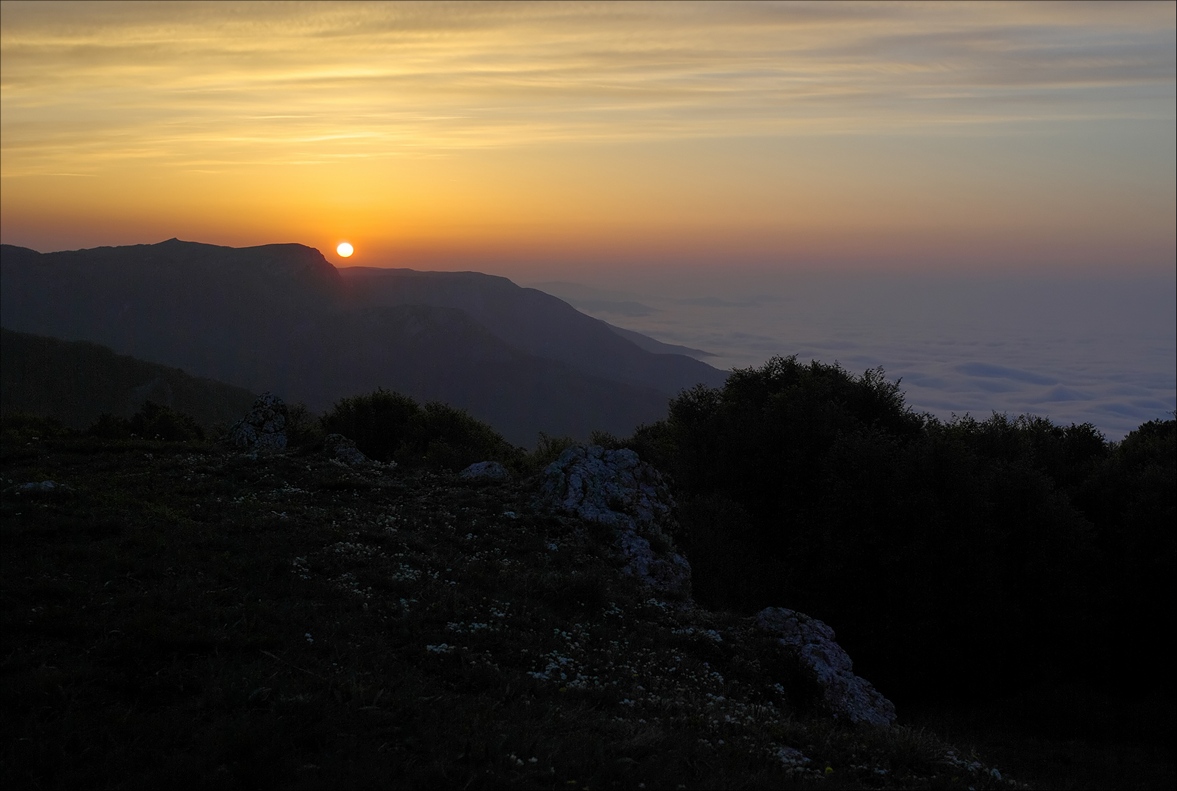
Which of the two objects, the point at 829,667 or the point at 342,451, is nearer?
the point at 829,667

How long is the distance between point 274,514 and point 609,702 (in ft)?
35.7

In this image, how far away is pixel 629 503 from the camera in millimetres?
23969

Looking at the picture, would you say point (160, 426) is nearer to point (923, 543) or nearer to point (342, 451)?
point (342, 451)

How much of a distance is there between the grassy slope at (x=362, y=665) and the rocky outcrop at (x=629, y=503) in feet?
5.22

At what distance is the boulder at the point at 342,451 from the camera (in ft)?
93.1

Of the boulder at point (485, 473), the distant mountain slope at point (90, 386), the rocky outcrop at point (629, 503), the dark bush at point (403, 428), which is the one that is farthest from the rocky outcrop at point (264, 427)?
the distant mountain slope at point (90, 386)

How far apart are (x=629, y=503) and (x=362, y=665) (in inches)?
535

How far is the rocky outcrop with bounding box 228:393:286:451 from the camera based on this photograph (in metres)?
31.7

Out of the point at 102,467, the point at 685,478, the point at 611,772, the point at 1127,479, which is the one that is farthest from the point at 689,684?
the point at 1127,479

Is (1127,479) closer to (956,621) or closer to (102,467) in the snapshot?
(956,621)

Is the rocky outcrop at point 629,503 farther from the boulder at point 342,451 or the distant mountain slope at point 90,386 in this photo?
the distant mountain slope at point 90,386

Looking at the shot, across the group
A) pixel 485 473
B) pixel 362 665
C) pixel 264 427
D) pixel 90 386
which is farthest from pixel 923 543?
pixel 90 386

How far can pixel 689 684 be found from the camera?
1336 cm

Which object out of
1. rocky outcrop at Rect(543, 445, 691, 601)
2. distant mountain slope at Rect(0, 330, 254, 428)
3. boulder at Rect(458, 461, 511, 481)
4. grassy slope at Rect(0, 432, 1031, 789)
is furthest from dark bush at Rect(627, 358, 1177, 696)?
distant mountain slope at Rect(0, 330, 254, 428)
